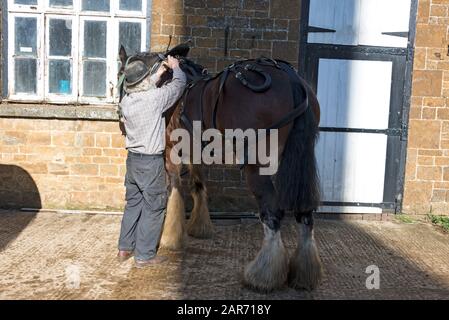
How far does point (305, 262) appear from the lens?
404cm

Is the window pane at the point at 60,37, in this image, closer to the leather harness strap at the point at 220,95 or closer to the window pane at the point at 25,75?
the window pane at the point at 25,75

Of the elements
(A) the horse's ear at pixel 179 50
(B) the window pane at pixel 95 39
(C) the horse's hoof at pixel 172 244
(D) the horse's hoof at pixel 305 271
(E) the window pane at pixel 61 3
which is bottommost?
(C) the horse's hoof at pixel 172 244

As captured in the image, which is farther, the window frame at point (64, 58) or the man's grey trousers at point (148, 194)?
the window frame at point (64, 58)

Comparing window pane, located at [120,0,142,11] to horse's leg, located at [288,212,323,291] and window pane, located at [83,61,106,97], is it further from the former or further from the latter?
horse's leg, located at [288,212,323,291]

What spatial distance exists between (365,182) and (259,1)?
9.09ft

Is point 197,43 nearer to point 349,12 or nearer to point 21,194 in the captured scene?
point 349,12

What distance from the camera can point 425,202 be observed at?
21.8 feet

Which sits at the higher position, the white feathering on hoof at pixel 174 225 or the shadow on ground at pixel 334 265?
the white feathering on hoof at pixel 174 225

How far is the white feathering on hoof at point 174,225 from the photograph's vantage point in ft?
16.6

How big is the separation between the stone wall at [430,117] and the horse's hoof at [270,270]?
335cm

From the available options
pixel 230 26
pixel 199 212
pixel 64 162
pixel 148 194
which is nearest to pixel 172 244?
pixel 199 212

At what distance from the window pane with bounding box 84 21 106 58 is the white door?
2.71 m

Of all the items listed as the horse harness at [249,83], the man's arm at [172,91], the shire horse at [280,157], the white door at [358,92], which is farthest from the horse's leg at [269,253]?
the white door at [358,92]

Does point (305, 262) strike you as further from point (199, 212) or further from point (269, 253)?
point (199, 212)
